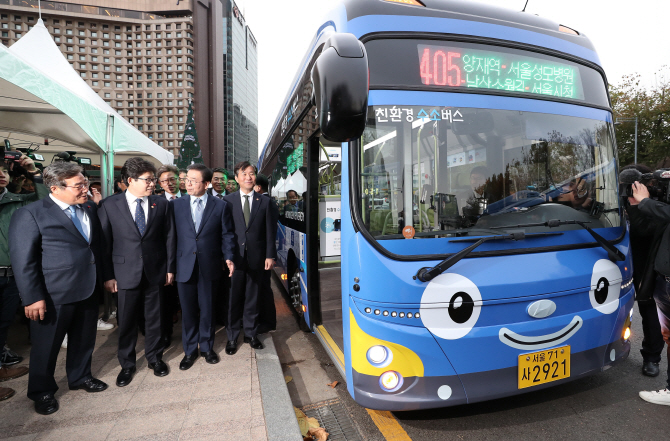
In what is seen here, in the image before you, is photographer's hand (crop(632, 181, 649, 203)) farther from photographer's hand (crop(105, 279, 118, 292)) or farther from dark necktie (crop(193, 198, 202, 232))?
photographer's hand (crop(105, 279, 118, 292))

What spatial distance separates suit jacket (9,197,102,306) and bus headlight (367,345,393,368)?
8.06 ft

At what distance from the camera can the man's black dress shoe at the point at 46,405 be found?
2.92 metres

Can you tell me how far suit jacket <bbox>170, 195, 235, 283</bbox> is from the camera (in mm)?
3770

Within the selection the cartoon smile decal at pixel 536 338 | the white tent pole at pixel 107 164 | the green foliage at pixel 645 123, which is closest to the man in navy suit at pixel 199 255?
the cartoon smile decal at pixel 536 338

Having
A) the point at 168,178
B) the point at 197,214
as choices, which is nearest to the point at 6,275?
the point at 197,214

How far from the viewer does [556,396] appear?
10.2ft

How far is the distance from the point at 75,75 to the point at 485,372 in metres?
9.48

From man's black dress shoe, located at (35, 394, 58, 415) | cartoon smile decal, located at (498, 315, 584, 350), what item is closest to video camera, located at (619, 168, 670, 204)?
cartoon smile decal, located at (498, 315, 584, 350)

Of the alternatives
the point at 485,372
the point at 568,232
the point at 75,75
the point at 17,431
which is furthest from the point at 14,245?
the point at 75,75

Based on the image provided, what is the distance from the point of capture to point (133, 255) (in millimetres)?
3459

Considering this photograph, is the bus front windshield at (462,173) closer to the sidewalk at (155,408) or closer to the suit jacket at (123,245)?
the sidewalk at (155,408)

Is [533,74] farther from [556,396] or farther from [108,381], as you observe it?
[108,381]

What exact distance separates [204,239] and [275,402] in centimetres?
174

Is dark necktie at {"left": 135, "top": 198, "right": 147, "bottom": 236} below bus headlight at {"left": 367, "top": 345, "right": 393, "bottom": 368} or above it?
above
